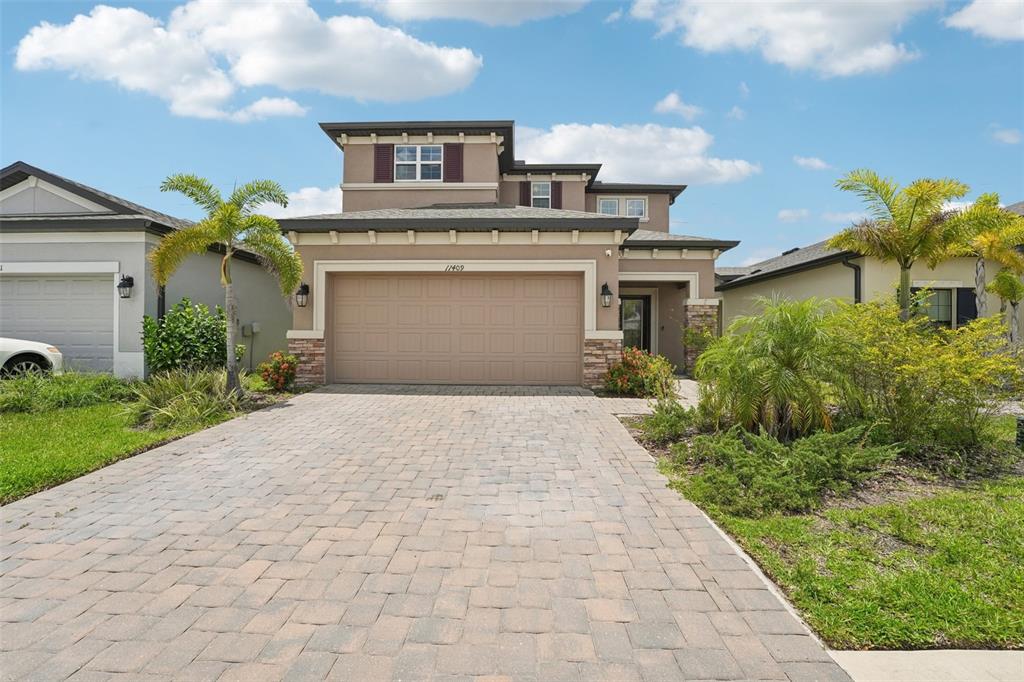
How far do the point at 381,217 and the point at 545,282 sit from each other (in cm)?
404

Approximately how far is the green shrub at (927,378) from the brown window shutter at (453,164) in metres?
11.5

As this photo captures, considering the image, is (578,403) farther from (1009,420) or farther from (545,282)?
(1009,420)

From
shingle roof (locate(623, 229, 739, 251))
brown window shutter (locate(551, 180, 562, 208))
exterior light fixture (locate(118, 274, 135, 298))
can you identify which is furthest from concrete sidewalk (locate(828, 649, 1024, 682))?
brown window shutter (locate(551, 180, 562, 208))

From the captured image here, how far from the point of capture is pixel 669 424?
6.48 metres

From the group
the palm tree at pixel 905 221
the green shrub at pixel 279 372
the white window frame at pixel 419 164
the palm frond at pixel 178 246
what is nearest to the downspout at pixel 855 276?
the palm tree at pixel 905 221

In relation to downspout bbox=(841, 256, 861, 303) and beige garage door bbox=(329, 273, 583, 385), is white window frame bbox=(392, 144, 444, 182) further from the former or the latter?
downspout bbox=(841, 256, 861, 303)

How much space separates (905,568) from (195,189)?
1056 cm

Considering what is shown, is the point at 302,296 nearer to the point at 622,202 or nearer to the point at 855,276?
the point at 622,202

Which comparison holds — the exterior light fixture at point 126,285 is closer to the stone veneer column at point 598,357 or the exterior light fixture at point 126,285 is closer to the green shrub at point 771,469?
the stone veneer column at point 598,357

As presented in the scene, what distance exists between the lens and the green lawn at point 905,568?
256 cm

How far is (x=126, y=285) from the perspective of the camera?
1064cm

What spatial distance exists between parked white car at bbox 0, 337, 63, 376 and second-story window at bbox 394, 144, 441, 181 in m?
9.24

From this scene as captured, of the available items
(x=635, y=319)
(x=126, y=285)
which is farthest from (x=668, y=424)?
(x=126, y=285)

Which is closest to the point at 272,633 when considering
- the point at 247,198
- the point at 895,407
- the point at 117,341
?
the point at 895,407
